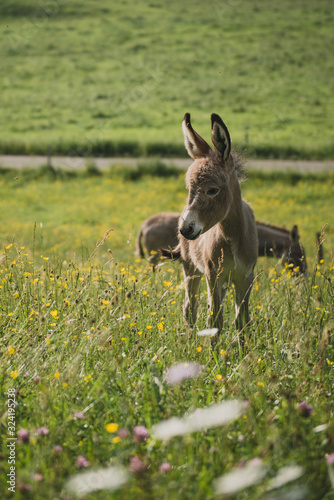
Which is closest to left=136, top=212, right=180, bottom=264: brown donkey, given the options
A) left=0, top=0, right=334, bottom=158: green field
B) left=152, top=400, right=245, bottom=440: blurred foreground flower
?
left=152, top=400, right=245, bottom=440: blurred foreground flower

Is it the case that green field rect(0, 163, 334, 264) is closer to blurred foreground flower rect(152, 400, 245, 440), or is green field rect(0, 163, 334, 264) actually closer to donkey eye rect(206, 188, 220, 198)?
donkey eye rect(206, 188, 220, 198)

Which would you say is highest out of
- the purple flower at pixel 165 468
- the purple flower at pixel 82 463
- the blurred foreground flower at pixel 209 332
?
the blurred foreground flower at pixel 209 332

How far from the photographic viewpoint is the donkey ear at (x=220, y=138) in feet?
14.9

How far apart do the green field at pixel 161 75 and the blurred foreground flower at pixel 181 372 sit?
22.4 m

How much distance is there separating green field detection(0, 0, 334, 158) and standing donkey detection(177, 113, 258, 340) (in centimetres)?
2072

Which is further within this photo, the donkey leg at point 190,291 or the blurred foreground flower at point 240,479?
the donkey leg at point 190,291

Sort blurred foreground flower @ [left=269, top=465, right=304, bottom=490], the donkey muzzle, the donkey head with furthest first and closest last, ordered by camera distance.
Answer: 1. the donkey head
2. the donkey muzzle
3. blurred foreground flower @ [left=269, top=465, right=304, bottom=490]

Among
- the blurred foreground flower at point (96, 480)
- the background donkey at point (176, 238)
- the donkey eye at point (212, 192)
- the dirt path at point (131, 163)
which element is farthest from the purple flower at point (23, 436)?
the dirt path at point (131, 163)

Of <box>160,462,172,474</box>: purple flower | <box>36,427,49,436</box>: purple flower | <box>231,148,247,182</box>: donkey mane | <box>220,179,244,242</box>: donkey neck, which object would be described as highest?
<box>231,148,247,182</box>: donkey mane

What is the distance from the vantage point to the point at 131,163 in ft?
78.0

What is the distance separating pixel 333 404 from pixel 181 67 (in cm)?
3593

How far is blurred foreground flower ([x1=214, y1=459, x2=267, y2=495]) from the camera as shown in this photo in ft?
6.61

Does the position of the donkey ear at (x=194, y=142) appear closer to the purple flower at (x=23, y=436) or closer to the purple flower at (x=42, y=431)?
the purple flower at (x=42, y=431)

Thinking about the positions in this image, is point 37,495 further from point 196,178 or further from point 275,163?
point 275,163
